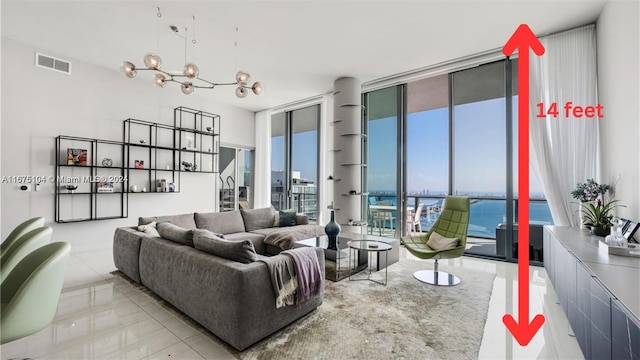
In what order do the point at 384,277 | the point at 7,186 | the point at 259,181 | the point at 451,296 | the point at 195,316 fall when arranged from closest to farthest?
1. the point at 195,316
2. the point at 451,296
3. the point at 384,277
4. the point at 7,186
5. the point at 259,181

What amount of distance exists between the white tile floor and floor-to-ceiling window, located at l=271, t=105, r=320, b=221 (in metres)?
4.33

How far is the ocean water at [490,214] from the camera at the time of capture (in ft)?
13.4

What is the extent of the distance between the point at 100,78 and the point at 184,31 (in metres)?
2.42

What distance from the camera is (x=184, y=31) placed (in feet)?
12.0

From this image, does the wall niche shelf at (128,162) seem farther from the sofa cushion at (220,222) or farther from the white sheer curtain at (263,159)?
the sofa cushion at (220,222)

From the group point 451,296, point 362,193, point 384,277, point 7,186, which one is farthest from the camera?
point 362,193

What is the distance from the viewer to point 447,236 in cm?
351

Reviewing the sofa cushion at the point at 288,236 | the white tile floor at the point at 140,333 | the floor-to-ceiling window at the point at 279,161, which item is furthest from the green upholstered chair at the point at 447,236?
the floor-to-ceiling window at the point at 279,161

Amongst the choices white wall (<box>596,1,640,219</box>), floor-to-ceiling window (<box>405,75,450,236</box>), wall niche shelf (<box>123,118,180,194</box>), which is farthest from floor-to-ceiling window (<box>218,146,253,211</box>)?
white wall (<box>596,1,640,219</box>)

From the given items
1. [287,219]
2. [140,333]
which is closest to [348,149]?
[287,219]

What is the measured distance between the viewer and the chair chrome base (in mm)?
3260

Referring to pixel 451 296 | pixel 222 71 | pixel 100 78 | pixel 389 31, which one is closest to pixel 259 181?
pixel 222 71

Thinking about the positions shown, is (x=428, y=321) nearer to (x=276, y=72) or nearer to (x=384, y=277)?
(x=384, y=277)

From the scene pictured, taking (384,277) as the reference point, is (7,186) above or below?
above
